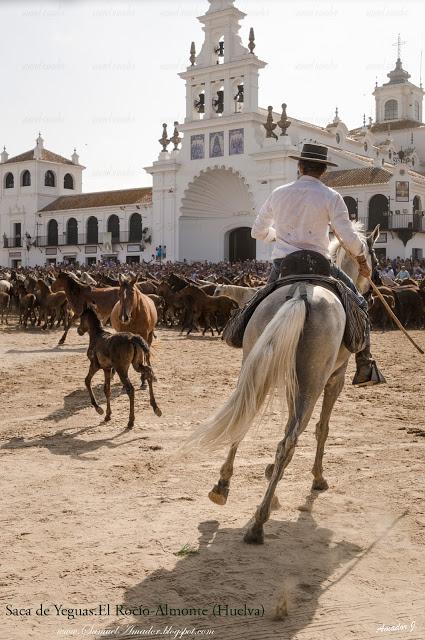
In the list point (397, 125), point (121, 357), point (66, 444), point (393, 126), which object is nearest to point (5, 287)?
point (121, 357)

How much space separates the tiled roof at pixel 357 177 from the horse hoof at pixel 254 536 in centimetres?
4238

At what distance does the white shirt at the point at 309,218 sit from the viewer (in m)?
5.27

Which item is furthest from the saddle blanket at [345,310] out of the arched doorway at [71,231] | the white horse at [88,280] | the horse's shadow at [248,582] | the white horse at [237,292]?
the arched doorway at [71,231]

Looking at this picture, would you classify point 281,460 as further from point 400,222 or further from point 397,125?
point 397,125

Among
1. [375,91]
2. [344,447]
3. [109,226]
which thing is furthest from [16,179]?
[344,447]

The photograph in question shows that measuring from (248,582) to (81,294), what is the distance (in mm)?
8157

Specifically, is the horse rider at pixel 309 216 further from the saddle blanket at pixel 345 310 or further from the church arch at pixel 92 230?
the church arch at pixel 92 230

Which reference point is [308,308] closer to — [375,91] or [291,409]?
[291,409]

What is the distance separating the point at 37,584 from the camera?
3.95 meters

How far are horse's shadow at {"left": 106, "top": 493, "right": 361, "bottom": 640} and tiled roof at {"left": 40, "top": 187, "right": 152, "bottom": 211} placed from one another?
50.3 metres

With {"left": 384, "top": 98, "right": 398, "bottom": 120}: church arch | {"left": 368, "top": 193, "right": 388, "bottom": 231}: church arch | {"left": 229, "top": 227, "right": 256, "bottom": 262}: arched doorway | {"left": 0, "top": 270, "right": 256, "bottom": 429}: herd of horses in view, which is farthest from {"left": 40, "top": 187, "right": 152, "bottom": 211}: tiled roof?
{"left": 0, "top": 270, "right": 256, "bottom": 429}: herd of horses

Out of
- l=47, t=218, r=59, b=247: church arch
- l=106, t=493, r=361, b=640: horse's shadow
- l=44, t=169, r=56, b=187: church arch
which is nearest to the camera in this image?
l=106, t=493, r=361, b=640: horse's shadow

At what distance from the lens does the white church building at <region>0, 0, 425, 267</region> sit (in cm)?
4559

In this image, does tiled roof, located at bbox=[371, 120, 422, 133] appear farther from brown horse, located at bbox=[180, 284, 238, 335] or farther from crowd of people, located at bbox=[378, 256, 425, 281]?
brown horse, located at bbox=[180, 284, 238, 335]
